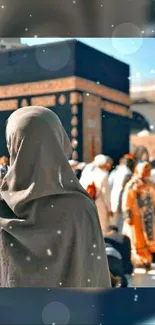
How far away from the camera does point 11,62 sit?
10.8 feet

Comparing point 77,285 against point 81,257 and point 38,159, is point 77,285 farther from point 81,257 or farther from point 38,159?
point 38,159

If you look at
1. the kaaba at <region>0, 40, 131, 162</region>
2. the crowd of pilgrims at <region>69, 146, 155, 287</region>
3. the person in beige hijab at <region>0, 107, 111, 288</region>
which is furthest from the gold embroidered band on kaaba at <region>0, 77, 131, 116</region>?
the person in beige hijab at <region>0, 107, 111, 288</region>

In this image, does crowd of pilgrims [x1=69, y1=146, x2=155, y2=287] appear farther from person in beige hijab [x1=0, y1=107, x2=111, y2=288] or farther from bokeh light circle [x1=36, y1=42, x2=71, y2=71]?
person in beige hijab [x1=0, y1=107, x2=111, y2=288]

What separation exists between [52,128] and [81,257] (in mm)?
253

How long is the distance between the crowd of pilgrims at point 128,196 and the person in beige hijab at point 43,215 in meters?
2.17

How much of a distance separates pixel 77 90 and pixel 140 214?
0.86 m

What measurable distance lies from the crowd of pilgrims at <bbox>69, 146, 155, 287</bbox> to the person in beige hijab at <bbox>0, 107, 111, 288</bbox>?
2.17 metres

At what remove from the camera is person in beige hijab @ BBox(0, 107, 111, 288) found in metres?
1.02

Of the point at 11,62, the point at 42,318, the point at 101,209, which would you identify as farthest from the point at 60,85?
the point at 42,318

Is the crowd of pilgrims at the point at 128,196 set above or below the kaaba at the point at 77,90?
below

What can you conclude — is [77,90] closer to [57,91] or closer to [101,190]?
[57,91]

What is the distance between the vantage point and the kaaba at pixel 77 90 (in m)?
3.23

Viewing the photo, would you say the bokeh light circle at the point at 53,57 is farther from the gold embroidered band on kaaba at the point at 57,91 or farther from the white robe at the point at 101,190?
the white robe at the point at 101,190

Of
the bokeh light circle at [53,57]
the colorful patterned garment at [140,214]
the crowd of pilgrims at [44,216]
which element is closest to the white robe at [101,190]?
the colorful patterned garment at [140,214]
